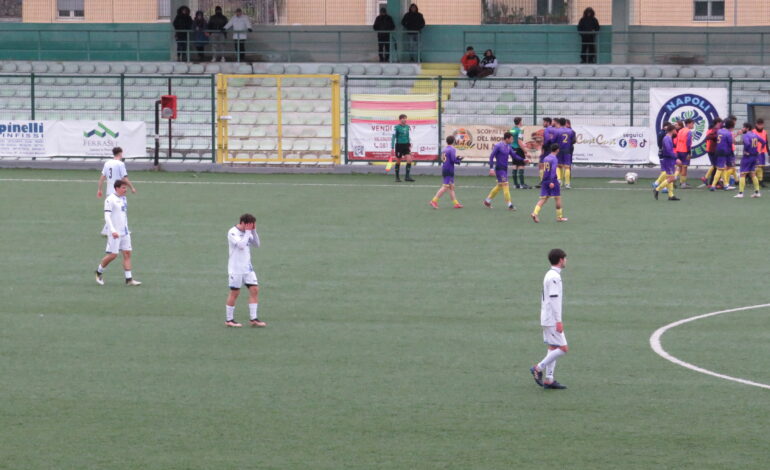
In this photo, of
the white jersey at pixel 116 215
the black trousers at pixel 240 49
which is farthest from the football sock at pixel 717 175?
the black trousers at pixel 240 49

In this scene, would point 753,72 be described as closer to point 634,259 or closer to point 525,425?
point 634,259

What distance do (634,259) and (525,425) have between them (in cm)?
1100

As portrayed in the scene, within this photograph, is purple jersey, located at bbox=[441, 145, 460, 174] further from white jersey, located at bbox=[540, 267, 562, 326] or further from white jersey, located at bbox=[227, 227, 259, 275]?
white jersey, located at bbox=[540, 267, 562, 326]

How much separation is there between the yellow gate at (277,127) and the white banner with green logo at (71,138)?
2675mm

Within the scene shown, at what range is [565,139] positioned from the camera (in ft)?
113

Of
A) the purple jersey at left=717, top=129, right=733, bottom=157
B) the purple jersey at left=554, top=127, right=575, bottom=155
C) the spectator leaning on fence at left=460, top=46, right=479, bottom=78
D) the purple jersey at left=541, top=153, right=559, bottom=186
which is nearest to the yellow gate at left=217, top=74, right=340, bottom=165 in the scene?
the spectator leaning on fence at left=460, top=46, right=479, bottom=78

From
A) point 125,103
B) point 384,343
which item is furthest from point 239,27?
point 384,343

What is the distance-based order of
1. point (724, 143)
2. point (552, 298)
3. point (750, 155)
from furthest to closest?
point (724, 143) → point (750, 155) → point (552, 298)

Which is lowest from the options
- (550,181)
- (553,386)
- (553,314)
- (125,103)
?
(553,386)

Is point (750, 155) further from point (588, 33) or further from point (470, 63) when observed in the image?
point (588, 33)

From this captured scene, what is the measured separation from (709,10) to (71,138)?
2516cm

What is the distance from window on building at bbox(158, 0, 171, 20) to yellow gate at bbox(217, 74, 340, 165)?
13062mm

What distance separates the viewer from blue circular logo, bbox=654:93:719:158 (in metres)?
38.0

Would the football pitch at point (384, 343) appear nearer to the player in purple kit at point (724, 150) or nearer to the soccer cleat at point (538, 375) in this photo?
the soccer cleat at point (538, 375)
